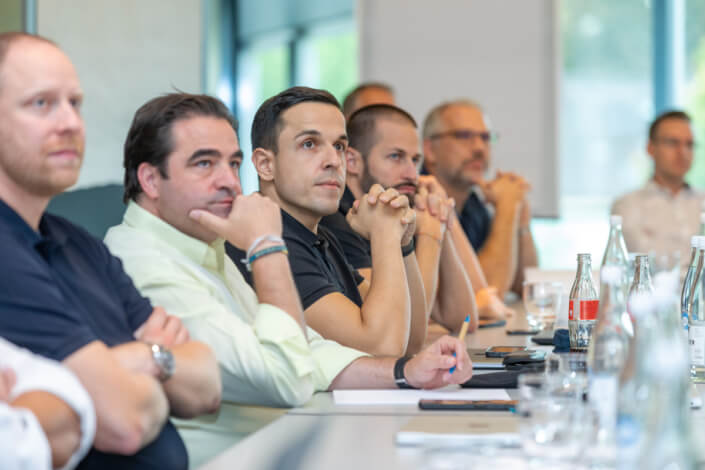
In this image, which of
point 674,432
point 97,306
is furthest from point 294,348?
point 674,432

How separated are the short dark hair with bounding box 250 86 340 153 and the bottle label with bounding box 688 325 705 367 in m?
1.08

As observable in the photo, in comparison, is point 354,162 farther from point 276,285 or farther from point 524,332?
point 276,285

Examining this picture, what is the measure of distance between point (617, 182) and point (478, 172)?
1.87 meters

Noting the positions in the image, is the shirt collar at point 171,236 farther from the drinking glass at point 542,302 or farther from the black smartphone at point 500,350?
the drinking glass at point 542,302

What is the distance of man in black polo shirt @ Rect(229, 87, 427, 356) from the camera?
205cm

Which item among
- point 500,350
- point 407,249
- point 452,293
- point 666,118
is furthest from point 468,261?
point 666,118

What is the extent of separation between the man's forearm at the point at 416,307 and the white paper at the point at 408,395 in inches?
29.3

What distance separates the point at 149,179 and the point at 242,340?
0.42 metres

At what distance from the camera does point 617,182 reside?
18.3 feet

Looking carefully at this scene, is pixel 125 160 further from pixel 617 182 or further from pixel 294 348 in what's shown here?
pixel 617 182

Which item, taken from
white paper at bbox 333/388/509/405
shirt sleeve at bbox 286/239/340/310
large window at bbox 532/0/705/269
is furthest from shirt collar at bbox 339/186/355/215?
large window at bbox 532/0/705/269

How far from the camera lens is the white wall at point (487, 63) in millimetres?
5371

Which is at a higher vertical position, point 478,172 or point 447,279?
point 478,172

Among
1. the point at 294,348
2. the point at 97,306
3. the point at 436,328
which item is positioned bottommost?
the point at 436,328
